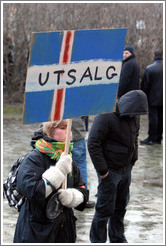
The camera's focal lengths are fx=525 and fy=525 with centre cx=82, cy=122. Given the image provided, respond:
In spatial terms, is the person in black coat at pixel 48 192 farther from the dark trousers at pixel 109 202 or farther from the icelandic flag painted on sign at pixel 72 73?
the dark trousers at pixel 109 202

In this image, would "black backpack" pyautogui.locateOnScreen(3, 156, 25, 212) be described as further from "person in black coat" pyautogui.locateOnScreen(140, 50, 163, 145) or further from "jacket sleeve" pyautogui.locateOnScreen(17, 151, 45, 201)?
"person in black coat" pyautogui.locateOnScreen(140, 50, 163, 145)

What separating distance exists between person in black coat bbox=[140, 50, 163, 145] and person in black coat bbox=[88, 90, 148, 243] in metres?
5.59

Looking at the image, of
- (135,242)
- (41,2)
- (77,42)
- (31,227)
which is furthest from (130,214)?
(41,2)

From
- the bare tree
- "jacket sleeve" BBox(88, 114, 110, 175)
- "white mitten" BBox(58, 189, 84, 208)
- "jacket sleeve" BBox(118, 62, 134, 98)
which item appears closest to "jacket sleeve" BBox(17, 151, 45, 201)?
"white mitten" BBox(58, 189, 84, 208)

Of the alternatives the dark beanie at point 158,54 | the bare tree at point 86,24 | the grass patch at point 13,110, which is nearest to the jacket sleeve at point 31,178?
the dark beanie at point 158,54

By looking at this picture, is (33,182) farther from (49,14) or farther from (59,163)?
(49,14)

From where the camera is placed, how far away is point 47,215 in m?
3.25

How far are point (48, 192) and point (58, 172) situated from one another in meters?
0.14

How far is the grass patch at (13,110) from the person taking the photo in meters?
13.2

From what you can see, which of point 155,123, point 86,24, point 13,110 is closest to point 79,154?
point 155,123

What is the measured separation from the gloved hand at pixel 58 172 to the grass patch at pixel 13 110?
32.8ft

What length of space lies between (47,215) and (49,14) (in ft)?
36.4

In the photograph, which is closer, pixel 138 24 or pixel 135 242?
pixel 135 242

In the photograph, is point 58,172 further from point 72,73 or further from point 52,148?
point 72,73
